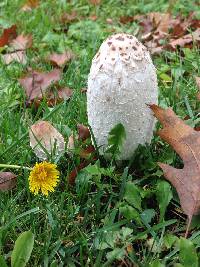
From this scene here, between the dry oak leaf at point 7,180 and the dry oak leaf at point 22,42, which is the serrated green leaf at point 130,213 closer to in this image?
the dry oak leaf at point 7,180

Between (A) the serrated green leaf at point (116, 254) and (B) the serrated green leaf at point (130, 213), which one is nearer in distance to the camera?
(A) the serrated green leaf at point (116, 254)

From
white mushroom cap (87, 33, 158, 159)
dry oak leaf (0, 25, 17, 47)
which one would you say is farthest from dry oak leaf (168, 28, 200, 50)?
white mushroom cap (87, 33, 158, 159)

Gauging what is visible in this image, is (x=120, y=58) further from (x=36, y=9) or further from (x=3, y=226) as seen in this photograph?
(x=36, y=9)

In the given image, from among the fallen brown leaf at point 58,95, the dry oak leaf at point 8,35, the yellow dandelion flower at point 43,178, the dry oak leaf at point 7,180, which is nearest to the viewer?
the yellow dandelion flower at point 43,178

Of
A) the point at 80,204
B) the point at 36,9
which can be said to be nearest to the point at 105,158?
the point at 80,204

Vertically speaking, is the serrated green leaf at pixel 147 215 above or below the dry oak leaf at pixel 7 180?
below

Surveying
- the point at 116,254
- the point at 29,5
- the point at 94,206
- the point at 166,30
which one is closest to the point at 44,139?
the point at 94,206

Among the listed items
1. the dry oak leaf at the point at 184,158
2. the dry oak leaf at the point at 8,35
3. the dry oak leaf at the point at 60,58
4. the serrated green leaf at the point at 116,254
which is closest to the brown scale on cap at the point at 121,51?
the dry oak leaf at the point at 184,158
